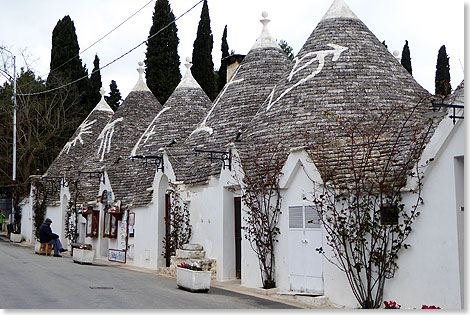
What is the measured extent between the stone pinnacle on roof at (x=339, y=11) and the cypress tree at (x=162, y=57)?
21312mm

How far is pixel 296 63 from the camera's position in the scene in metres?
17.2

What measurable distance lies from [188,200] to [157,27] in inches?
939

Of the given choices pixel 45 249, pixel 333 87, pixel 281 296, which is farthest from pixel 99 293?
pixel 45 249

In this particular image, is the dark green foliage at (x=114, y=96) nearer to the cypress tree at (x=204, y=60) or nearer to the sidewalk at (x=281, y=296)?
the cypress tree at (x=204, y=60)

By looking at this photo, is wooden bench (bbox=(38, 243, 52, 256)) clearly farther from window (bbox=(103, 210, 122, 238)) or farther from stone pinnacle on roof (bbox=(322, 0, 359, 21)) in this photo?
stone pinnacle on roof (bbox=(322, 0, 359, 21))

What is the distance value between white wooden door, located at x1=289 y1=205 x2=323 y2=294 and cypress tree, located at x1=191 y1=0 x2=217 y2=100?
25.8 m

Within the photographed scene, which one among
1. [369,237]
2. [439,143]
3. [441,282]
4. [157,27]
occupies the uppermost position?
[157,27]

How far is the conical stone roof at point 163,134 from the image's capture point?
901 inches

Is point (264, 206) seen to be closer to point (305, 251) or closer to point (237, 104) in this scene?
point (305, 251)

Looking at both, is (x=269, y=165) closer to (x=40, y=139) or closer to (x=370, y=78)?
(x=370, y=78)

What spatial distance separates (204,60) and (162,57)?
2795 mm

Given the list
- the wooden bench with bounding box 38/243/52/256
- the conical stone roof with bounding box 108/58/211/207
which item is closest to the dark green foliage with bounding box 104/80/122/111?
the conical stone roof with bounding box 108/58/211/207

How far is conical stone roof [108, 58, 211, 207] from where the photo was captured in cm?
2288

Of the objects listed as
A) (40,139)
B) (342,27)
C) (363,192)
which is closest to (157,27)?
(40,139)
